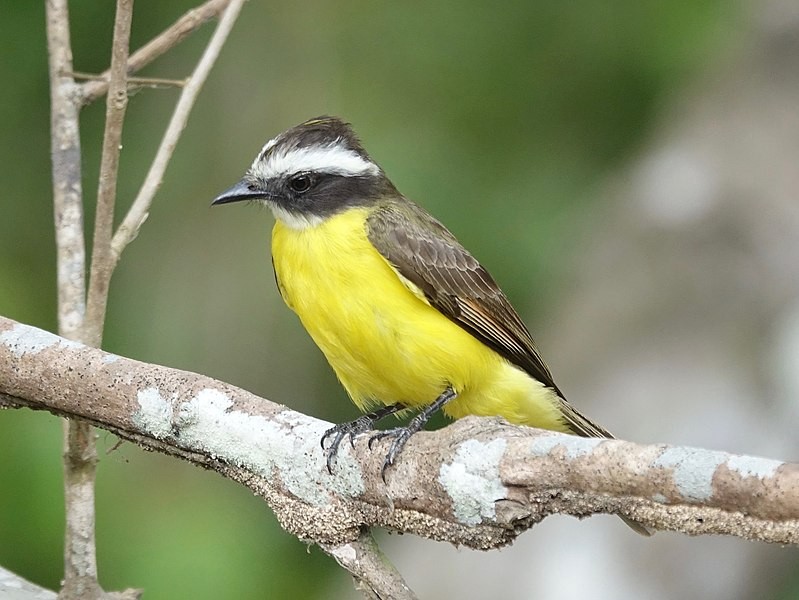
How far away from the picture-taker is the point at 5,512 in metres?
4.49

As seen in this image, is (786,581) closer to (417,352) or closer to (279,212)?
(417,352)

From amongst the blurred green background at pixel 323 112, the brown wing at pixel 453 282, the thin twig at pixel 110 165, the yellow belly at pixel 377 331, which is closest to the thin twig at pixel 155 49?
the thin twig at pixel 110 165

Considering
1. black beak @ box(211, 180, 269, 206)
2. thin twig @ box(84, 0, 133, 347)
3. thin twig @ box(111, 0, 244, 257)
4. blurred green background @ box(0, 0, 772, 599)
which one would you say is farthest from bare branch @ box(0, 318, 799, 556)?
blurred green background @ box(0, 0, 772, 599)

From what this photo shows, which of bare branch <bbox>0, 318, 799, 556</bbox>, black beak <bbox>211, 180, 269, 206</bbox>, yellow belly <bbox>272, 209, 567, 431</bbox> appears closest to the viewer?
bare branch <bbox>0, 318, 799, 556</bbox>

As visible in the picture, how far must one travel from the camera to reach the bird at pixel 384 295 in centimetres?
370

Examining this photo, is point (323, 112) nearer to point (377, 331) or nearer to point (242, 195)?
point (242, 195)

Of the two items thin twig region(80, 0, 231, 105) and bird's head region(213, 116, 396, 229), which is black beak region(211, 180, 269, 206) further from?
thin twig region(80, 0, 231, 105)

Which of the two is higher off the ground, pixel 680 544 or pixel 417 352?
pixel 417 352

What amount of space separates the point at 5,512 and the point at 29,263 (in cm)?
147

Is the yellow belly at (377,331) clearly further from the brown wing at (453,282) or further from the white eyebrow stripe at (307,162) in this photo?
the white eyebrow stripe at (307,162)

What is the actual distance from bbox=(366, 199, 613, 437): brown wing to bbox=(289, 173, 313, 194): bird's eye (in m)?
0.25

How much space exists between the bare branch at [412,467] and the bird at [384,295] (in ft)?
2.45

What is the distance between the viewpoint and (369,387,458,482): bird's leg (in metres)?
2.71

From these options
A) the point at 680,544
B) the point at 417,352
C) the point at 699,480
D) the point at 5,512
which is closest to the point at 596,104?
the point at 680,544
